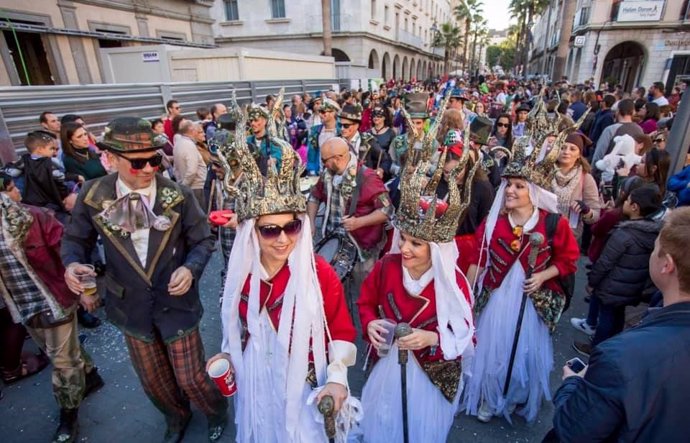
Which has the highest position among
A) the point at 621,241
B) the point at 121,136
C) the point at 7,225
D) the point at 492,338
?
the point at 121,136

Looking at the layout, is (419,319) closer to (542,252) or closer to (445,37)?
(542,252)

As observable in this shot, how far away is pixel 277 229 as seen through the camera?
1999 mm

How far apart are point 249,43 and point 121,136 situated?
3275cm

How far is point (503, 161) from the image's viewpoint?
6531 mm

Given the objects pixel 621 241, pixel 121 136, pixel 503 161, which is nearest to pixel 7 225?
pixel 121 136

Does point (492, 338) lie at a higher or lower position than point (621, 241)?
lower

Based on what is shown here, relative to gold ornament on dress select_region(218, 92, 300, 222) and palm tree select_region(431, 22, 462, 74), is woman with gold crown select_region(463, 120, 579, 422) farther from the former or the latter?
palm tree select_region(431, 22, 462, 74)

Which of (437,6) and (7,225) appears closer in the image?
(7,225)

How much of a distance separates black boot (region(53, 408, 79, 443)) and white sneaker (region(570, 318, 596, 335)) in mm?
5216

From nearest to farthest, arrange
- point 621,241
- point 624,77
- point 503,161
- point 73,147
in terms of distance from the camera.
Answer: point 621,241
point 73,147
point 503,161
point 624,77

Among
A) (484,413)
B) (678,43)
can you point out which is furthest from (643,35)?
(484,413)

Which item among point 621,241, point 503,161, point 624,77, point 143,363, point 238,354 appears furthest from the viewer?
point 624,77

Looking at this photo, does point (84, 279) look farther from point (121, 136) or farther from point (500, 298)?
point (500, 298)

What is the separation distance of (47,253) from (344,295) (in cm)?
249
